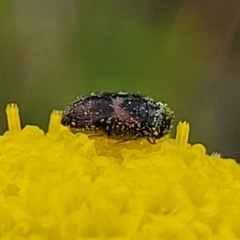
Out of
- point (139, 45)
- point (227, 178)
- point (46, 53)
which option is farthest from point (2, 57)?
point (227, 178)

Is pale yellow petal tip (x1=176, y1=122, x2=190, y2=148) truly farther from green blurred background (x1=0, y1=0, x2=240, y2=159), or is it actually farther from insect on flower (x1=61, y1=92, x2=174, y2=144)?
green blurred background (x1=0, y1=0, x2=240, y2=159)

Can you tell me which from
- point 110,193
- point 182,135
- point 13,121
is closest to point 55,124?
point 13,121

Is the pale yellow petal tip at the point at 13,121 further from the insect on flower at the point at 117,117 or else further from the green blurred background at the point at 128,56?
the green blurred background at the point at 128,56

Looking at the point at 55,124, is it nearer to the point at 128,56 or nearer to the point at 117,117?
the point at 117,117

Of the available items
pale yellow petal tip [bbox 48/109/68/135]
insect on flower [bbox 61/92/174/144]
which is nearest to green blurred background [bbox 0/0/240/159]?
pale yellow petal tip [bbox 48/109/68/135]

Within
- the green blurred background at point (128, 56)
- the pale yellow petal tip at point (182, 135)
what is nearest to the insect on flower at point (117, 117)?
the pale yellow petal tip at point (182, 135)

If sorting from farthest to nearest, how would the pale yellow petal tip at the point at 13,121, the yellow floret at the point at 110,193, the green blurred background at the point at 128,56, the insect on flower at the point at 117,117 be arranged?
the green blurred background at the point at 128,56 < the pale yellow petal tip at the point at 13,121 < the insect on flower at the point at 117,117 < the yellow floret at the point at 110,193
